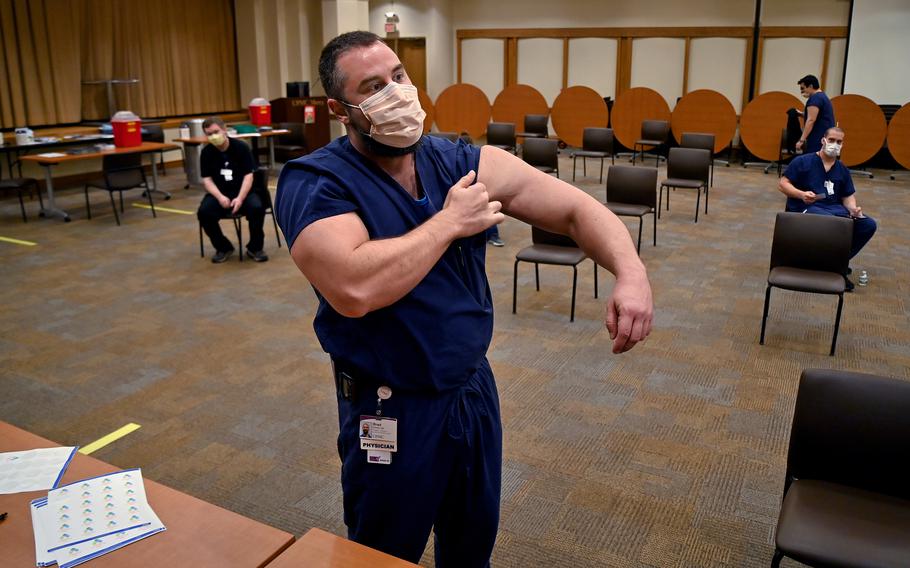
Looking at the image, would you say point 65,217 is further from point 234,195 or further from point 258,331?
point 258,331

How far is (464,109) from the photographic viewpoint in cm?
1302

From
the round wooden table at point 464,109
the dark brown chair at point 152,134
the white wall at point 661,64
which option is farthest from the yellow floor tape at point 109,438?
the white wall at point 661,64

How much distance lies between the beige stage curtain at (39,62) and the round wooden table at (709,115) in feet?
29.1

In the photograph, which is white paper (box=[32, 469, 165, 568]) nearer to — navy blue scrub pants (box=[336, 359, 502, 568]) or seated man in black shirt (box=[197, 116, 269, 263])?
navy blue scrub pants (box=[336, 359, 502, 568])

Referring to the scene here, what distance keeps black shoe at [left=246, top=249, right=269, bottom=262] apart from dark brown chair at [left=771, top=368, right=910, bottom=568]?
4992mm

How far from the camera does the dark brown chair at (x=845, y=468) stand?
6.61 feet

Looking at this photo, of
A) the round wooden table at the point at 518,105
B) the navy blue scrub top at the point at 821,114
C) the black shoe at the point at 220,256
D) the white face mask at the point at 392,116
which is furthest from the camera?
the round wooden table at the point at 518,105

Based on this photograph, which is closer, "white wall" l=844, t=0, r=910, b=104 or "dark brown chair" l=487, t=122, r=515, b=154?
"dark brown chair" l=487, t=122, r=515, b=154

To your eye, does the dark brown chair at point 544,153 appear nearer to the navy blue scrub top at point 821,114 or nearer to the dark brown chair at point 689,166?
Answer: the dark brown chair at point 689,166

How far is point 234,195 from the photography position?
6.42 m

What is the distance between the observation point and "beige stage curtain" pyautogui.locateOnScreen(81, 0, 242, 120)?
34.6 feet

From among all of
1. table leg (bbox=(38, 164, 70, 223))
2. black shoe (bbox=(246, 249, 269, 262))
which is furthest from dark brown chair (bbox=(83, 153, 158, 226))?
black shoe (bbox=(246, 249, 269, 262))

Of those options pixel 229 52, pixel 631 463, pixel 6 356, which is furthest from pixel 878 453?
pixel 229 52

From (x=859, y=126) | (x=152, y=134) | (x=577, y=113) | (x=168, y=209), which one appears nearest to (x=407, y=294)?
(x=168, y=209)
